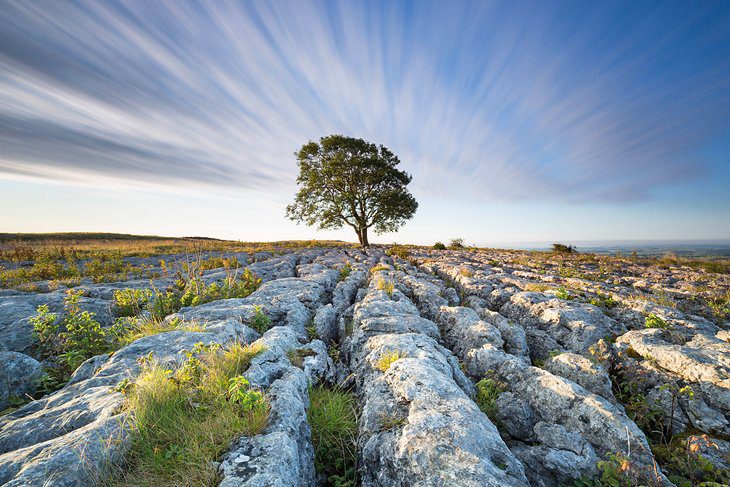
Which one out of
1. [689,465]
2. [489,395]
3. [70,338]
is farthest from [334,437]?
[70,338]

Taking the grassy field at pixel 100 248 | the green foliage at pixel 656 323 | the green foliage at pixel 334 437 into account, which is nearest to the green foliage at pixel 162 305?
the grassy field at pixel 100 248

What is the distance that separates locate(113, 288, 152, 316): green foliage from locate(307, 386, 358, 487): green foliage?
24.7 ft

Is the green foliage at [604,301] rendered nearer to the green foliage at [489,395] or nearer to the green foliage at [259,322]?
the green foliage at [489,395]

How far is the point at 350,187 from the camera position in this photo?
4266 cm

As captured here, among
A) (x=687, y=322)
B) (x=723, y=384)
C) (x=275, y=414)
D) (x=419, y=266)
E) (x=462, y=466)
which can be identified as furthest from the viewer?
(x=419, y=266)

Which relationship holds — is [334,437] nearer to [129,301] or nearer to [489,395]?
[489,395]

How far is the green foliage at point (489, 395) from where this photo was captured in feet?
17.8

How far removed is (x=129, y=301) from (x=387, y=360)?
29.5 feet

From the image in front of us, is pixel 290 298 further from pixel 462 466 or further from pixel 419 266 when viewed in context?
pixel 419 266

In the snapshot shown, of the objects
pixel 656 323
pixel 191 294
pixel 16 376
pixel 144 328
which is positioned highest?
pixel 191 294

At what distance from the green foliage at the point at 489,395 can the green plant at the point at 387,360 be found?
1.90 metres

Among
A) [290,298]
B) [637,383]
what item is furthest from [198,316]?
[637,383]

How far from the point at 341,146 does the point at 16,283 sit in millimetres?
36312

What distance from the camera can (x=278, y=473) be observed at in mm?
3113
